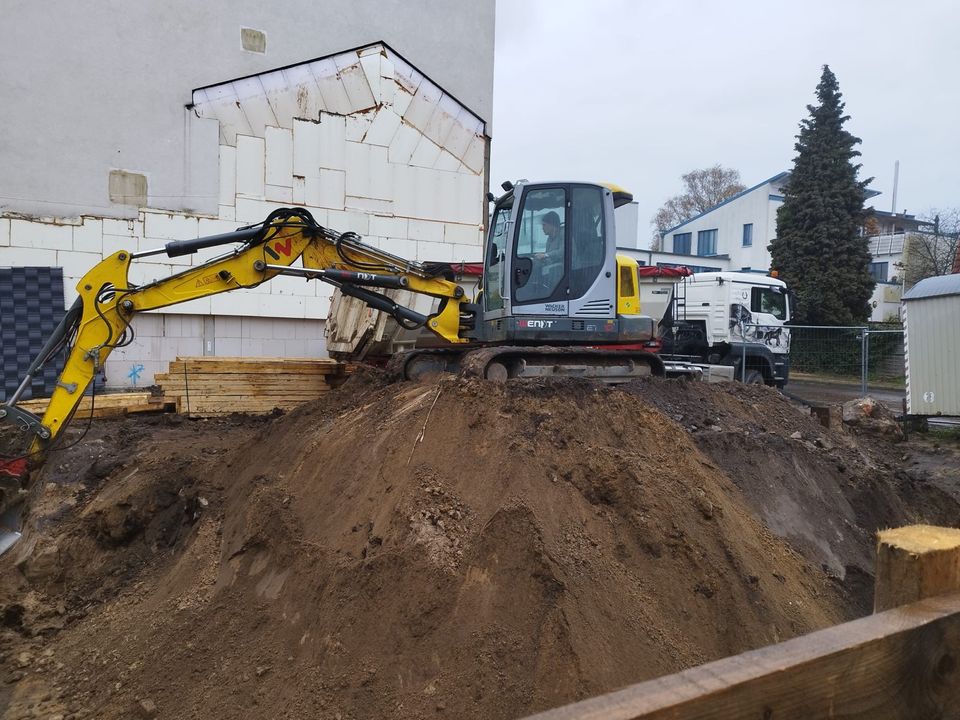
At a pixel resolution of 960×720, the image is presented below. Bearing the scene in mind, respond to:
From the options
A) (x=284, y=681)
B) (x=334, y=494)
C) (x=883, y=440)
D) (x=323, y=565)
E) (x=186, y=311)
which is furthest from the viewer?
(x=186, y=311)

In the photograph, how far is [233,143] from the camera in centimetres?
1203

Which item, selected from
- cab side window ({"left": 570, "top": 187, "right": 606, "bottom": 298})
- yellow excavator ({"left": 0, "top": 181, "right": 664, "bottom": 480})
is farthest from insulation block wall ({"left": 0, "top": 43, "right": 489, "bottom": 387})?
cab side window ({"left": 570, "top": 187, "right": 606, "bottom": 298})

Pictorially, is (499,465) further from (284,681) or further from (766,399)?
(766,399)

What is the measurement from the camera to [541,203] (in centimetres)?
763

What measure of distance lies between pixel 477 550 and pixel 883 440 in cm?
856

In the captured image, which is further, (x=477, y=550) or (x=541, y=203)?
(x=541, y=203)

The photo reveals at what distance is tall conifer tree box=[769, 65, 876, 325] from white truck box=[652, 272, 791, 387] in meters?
8.73

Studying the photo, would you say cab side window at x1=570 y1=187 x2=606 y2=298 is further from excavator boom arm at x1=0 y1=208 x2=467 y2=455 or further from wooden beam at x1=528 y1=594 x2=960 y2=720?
wooden beam at x1=528 y1=594 x2=960 y2=720

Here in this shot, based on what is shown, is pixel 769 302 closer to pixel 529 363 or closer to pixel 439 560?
pixel 529 363

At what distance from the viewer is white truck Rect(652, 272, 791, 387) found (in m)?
15.7

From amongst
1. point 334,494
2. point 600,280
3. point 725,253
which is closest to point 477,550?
point 334,494

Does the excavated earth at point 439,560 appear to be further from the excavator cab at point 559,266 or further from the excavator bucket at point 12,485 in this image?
the excavator cab at point 559,266

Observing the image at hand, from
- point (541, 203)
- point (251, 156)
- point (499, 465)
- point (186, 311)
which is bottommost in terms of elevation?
point (499, 465)

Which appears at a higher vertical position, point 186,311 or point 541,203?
point 541,203
